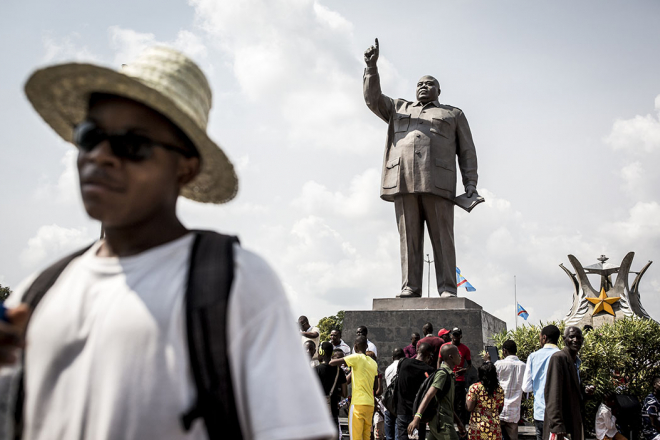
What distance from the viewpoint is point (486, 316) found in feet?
37.3

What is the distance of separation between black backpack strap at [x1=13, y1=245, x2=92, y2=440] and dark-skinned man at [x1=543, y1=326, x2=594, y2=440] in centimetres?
568

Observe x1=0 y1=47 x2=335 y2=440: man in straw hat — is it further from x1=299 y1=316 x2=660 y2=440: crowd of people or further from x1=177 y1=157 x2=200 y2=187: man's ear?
x1=299 y1=316 x2=660 y2=440: crowd of people

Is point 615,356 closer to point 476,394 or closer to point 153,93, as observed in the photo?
point 476,394

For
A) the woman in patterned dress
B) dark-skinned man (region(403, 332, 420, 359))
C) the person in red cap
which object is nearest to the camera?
the woman in patterned dress

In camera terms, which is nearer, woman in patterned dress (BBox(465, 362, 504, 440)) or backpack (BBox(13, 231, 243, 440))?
backpack (BBox(13, 231, 243, 440))

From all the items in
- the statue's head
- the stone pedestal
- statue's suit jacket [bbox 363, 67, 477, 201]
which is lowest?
the stone pedestal

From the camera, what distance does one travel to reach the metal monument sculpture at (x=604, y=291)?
30.8 meters

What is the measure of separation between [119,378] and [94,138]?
627mm

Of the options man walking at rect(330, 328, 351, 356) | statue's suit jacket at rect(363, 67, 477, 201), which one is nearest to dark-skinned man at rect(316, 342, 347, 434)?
man walking at rect(330, 328, 351, 356)

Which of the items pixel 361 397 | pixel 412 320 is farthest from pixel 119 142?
pixel 412 320

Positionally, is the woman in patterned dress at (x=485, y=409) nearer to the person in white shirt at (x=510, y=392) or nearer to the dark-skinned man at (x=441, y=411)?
the dark-skinned man at (x=441, y=411)

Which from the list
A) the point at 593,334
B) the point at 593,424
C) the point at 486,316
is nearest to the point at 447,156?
the point at 486,316

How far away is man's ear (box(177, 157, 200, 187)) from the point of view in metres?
1.89

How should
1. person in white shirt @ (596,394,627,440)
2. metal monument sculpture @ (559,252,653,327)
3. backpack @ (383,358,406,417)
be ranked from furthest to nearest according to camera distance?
metal monument sculpture @ (559,252,653,327) → person in white shirt @ (596,394,627,440) → backpack @ (383,358,406,417)
